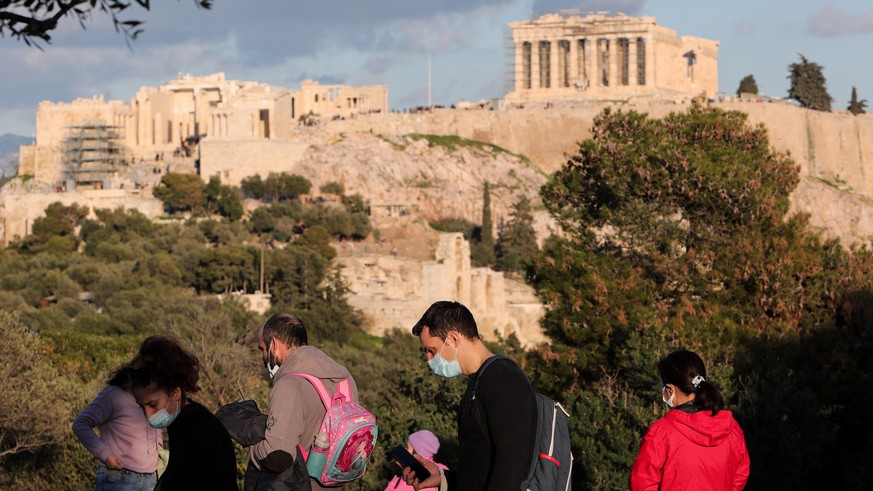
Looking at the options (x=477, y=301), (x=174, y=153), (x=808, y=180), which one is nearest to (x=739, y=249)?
(x=477, y=301)

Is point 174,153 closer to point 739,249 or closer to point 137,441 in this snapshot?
point 739,249

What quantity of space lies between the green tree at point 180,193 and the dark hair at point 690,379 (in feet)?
152

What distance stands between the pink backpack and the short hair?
0.64 ft

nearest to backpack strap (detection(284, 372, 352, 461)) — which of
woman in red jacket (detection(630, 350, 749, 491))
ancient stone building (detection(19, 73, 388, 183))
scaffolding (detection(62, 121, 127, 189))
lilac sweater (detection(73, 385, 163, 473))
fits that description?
lilac sweater (detection(73, 385, 163, 473))

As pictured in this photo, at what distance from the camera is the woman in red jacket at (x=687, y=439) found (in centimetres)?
548

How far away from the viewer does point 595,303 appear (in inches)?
754

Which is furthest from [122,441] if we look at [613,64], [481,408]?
[613,64]

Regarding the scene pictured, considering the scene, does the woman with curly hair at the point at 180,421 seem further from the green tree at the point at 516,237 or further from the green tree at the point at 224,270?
the green tree at the point at 516,237

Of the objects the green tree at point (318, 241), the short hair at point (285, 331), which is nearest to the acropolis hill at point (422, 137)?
the green tree at point (318, 241)

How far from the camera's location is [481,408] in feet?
16.5

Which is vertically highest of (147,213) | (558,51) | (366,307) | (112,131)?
(558,51)

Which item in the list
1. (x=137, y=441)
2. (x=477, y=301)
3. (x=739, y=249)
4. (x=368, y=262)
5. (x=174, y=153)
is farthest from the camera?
(x=174, y=153)

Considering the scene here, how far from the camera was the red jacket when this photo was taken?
547cm

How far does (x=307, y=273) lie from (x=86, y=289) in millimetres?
6854
